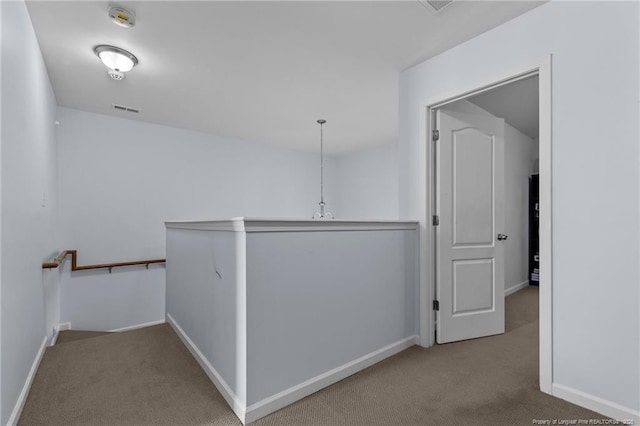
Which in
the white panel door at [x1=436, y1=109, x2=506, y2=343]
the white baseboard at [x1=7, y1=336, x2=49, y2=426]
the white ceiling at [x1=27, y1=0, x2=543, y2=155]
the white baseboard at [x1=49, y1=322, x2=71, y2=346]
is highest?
the white ceiling at [x1=27, y1=0, x2=543, y2=155]

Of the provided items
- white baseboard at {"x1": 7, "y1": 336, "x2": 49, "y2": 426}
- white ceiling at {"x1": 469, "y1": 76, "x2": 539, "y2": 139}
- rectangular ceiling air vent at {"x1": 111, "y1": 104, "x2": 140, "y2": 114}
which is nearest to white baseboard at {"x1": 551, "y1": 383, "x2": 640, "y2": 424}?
white ceiling at {"x1": 469, "y1": 76, "x2": 539, "y2": 139}

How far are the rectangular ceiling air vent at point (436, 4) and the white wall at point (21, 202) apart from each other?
7.27 feet

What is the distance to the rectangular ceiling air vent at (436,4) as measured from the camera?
1919 mm

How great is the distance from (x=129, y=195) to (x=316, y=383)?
352cm

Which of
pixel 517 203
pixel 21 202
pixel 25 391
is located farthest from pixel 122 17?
pixel 517 203

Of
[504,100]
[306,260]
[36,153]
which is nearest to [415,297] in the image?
[306,260]

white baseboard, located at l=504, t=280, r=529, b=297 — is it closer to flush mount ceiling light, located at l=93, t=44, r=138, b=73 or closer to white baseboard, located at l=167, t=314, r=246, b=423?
white baseboard, located at l=167, t=314, r=246, b=423

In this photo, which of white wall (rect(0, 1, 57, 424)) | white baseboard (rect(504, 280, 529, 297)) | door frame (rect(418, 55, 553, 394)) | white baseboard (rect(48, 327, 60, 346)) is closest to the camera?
white wall (rect(0, 1, 57, 424))

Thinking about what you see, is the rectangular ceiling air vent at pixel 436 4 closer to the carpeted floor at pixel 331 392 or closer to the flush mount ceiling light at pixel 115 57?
the flush mount ceiling light at pixel 115 57

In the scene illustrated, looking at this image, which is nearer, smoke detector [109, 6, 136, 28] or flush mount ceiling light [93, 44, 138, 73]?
smoke detector [109, 6, 136, 28]

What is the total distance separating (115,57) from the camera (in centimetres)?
244

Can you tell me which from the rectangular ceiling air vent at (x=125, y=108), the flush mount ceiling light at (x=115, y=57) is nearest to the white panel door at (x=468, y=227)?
the flush mount ceiling light at (x=115, y=57)

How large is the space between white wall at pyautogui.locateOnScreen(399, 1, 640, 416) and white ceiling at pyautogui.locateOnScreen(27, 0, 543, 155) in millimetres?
377

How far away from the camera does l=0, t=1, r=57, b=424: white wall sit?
61.8 inches
